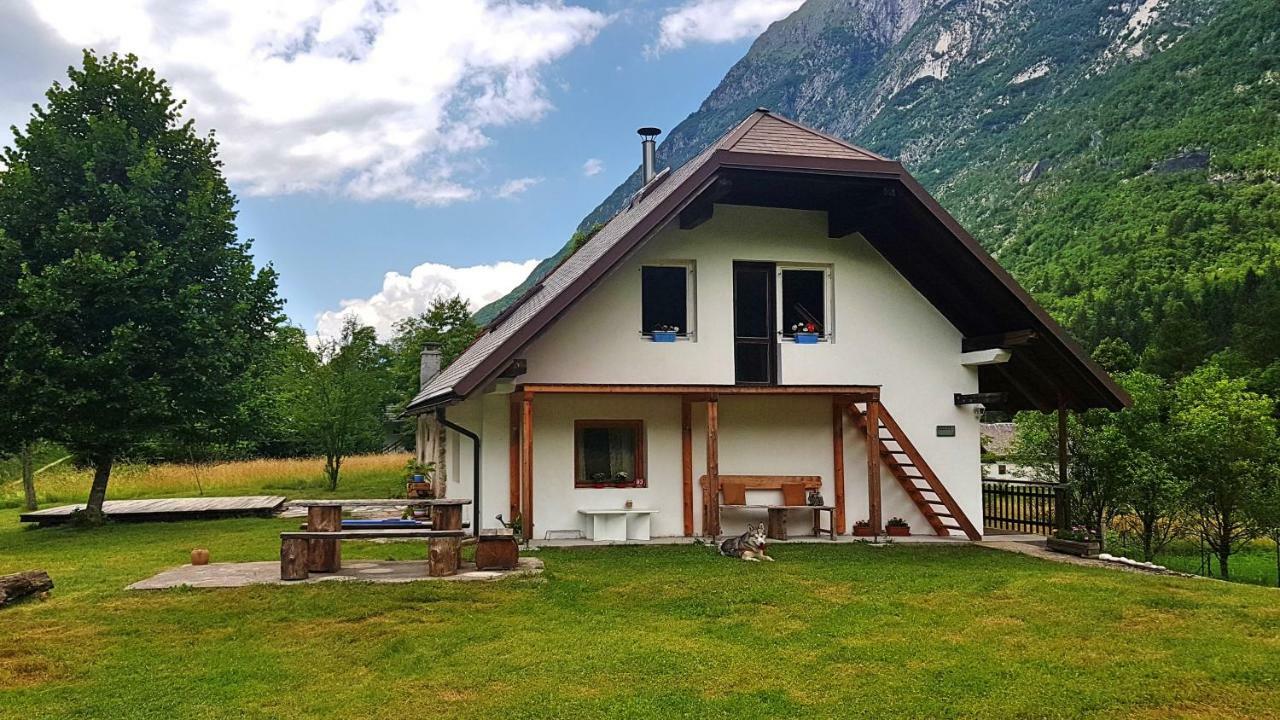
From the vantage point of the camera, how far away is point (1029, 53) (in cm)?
8312

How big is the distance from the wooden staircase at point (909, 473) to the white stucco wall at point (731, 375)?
17 cm

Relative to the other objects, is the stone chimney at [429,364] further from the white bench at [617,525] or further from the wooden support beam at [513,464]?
the white bench at [617,525]

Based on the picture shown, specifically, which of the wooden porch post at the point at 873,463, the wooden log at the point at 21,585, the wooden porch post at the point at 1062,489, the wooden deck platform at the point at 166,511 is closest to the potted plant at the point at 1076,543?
the wooden porch post at the point at 1062,489

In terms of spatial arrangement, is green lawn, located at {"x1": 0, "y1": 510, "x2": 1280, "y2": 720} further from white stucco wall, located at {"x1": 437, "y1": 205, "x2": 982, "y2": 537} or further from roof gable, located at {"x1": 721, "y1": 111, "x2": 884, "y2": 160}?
roof gable, located at {"x1": 721, "y1": 111, "x2": 884, "y2": 160}

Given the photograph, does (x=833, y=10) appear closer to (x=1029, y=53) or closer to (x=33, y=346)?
(x=1029, y=53)

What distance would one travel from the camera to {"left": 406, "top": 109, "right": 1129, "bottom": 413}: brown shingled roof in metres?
10.5

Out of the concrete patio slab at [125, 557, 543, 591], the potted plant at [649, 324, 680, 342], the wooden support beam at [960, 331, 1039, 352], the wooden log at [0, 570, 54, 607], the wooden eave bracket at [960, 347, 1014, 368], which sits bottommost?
the concrete patio slab at [125, 557, 543, 591]

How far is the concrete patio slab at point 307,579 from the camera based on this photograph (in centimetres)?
857

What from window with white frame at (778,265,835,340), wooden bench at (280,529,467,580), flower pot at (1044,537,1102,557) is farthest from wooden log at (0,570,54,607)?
flower pot at (1044,537,1102,557)

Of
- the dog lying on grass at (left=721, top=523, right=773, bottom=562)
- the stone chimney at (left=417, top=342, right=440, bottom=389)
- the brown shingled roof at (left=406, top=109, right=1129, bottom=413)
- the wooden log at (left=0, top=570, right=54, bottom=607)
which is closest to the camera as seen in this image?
the wooden log at (left=0, top=570, right=54, bottom=607)

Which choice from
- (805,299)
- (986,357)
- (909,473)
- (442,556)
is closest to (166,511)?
(442,556)

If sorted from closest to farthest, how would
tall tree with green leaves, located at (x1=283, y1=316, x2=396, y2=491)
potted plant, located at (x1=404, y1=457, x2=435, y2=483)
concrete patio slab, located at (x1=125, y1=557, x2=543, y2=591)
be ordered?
concrete patio slab, located at (x1=125, y1=557, x2=543, y2=591), potted plant, located at (x1=404, y1=457, x2=435, y2=483), tall tree with green leaves, located at (x1=283, y1=316, x2=396, y2=491)

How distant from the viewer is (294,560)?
865 cm

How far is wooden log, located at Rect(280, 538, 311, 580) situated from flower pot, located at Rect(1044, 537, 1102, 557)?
9.10 metres
